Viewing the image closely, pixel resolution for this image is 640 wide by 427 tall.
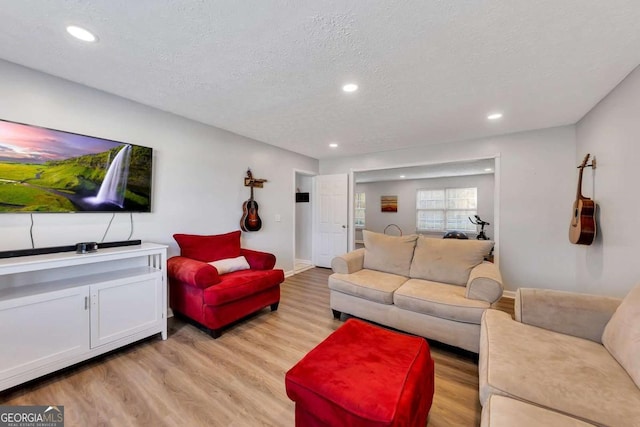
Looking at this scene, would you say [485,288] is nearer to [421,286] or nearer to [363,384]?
[421,286]

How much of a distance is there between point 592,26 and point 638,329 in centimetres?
173

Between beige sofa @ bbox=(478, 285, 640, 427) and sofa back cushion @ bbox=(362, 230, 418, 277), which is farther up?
sofa back cushion @ bbox=(362, 230, 418, 277)

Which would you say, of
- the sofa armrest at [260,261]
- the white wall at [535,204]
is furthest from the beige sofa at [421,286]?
the white wall at [535,204]

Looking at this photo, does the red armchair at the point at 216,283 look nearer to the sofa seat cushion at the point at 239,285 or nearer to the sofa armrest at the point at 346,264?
the sofa seat cushion at the point at 239,285

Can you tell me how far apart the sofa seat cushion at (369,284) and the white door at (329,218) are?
206cm

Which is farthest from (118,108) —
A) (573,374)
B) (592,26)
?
(573,374)

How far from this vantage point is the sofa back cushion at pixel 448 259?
8.61 feet

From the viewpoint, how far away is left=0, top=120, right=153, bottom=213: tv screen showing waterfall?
1.90m

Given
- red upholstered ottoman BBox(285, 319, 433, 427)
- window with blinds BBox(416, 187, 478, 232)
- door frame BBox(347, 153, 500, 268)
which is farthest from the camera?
window with blinds BBox(416, 187, 478, 232)

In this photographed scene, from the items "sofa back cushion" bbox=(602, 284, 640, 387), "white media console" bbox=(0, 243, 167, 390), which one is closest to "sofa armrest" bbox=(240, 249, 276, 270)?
"white media console" bbox=(0, 243, 167, 390)

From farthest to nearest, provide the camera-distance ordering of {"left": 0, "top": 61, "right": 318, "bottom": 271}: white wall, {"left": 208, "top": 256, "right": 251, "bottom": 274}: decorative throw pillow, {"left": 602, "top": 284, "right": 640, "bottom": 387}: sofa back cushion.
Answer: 1. {"left": 208, "top": 256, "right": 251, "bottom": 274}: decorative throw pillow
2. {"left": 0, "top": 61, "right": 318, "bottom": 271}: white wall
3. {"left": 602, "top": 284, "right": 640, "bottom": 387}: sofa back cushion

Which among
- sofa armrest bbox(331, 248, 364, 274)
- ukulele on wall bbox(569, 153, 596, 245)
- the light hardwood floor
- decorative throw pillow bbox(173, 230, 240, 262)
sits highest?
ukulele on wall bbox(569, 153, 596, 245)

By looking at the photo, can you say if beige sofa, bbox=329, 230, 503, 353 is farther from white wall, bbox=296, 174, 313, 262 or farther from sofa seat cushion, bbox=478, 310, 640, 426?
white wall, bbox=296, 174, 313, 262

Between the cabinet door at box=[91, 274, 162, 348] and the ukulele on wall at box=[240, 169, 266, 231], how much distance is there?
1529mm
